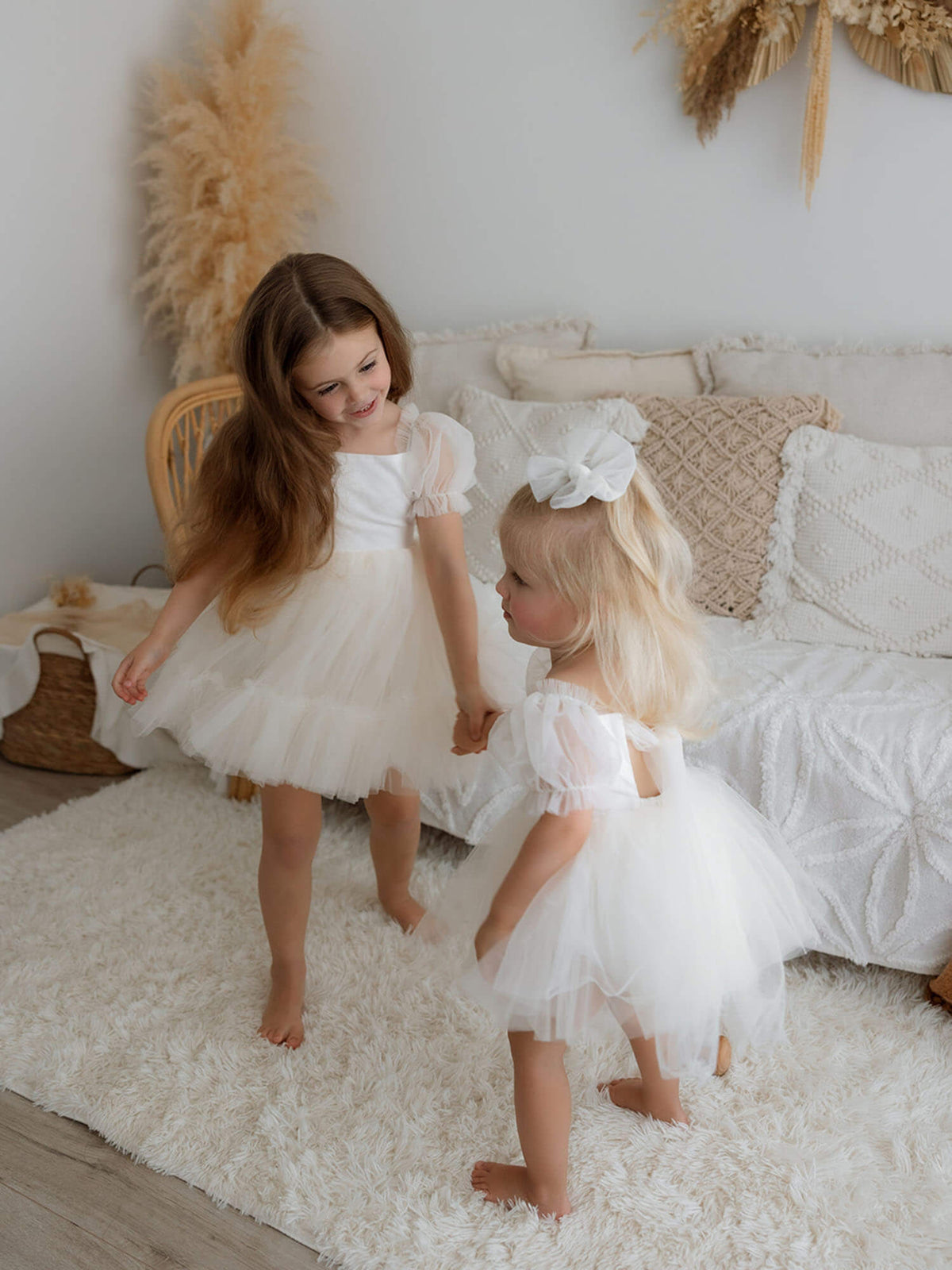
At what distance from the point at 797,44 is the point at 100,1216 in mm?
2222

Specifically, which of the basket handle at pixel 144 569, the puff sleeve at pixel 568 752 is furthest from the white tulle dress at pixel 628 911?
the basket handle at pixel 144 569

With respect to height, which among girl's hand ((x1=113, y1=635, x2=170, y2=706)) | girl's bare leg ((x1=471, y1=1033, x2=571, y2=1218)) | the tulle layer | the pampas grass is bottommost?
girl's bare leg ((x1=471, y1=1033, x2=571, y2=1218))

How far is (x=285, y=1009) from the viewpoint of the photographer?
1.41 meters

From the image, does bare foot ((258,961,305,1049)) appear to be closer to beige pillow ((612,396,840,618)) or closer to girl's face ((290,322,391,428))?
girl's face ((290,322,391,428))

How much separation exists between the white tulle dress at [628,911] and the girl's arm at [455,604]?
210mm

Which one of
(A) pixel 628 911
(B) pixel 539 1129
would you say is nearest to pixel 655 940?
(A) pixel 628 911

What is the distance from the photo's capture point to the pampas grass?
2.38 meters

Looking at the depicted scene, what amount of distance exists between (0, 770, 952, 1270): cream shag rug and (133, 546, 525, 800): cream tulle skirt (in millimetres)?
381

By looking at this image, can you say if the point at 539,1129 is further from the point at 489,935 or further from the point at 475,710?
the point at 475,710

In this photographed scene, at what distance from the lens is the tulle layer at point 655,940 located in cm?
100

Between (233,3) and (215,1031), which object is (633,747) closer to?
(215,1031)

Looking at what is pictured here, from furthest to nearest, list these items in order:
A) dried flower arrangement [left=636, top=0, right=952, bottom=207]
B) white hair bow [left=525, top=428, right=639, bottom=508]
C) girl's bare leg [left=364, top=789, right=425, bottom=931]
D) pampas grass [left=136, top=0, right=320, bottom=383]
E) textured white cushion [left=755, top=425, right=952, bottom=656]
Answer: pampas grass [left=136, top=0, right=320, bottom=383] → dried flower arrangement [left=636, top=0, right=952, bottom=207] → textured white cushion [left=755, top=425, right=952, bottom=656] → girl's bare leg [left=364, top=789, right=425, bottom=931] → white hair bow [left=525, top=428, right=639, bottom=508]

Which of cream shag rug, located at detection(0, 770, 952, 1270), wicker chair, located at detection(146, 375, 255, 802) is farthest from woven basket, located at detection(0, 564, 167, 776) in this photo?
cream shag rug, located at detection(0, 770, 952, 1270)

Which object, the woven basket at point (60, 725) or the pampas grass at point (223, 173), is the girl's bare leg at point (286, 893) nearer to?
the woven basket at point (60, 725)
